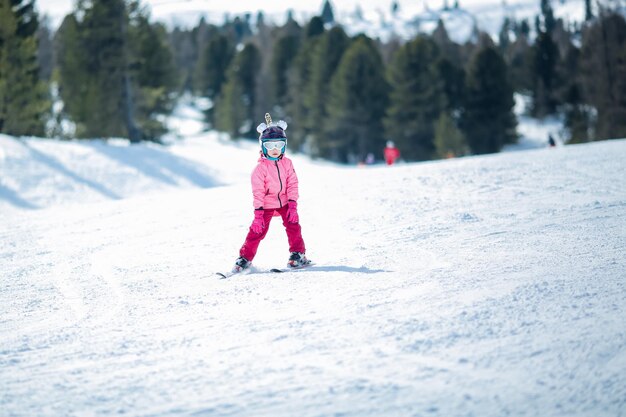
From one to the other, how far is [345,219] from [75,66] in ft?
89.6

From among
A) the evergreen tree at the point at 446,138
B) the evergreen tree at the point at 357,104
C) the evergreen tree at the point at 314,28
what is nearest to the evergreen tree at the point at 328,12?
the evergreen tree at the point at 314,28

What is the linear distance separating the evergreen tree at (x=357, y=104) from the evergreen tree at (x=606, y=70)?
13989mm

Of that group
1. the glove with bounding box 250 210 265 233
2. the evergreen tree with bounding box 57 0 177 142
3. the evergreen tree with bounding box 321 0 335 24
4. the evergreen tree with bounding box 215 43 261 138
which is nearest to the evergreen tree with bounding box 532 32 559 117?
the evergreen tree with bounding box 215 43 261 138

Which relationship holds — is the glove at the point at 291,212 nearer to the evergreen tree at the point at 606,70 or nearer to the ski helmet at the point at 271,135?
the ski helmet at the point at 271,135

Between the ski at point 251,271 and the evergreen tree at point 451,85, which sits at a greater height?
the evergreen tree at point 451,85

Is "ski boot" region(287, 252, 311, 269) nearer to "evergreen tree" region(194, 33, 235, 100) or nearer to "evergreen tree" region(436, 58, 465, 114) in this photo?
"evergreen tree" region(436, 58, 465, 114)

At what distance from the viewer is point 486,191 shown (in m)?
9.32

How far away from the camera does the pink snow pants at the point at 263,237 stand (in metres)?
5.82

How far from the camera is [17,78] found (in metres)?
25.4

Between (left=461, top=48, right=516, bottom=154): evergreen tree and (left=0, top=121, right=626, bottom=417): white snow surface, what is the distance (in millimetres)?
32933

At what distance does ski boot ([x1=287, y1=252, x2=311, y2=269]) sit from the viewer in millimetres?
5840

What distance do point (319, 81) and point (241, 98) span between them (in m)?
8.27

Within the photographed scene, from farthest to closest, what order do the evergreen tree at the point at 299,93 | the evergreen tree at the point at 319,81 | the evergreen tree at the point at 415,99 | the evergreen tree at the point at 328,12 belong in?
the evergreen tree at the point at 328,12 < the evergreen tree at the point at 299,93 < the evergreen tree at the point at 319,81 < the evergreen tree at the point at 415,99

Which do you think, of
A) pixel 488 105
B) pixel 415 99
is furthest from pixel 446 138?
pixel 488 105
